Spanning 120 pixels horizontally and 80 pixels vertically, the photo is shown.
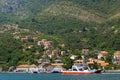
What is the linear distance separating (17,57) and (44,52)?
1966 centimetres

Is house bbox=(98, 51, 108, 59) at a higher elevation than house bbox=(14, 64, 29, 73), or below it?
higher

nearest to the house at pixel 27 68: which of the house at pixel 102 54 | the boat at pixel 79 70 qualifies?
the boat at pixel 79 70

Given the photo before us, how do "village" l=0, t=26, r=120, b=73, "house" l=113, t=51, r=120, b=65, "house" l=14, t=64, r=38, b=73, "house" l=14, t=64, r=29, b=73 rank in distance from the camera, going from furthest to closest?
1. "house" l=113, t=51, r=120, b=65
2. "house" l=14, t=64, r=29, b=73
3. "house" l=14, t=64, r=38, b=73
4. "village" l=0, t=26, r=120, b=73

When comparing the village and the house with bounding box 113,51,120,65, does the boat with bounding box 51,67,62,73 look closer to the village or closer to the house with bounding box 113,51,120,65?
the village

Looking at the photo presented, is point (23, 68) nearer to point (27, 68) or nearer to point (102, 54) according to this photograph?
point (27, 68)

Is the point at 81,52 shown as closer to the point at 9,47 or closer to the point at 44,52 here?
the point at 44,52

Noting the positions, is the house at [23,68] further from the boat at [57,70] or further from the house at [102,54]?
the house at [102,54]

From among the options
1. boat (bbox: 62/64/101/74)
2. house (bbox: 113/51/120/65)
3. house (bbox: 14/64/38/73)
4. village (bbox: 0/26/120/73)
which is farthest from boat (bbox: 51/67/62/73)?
house (bbox: 113/51/120/65)

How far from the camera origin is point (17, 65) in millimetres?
172000

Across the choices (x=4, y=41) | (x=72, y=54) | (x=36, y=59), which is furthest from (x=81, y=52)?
(x=4, y=41)

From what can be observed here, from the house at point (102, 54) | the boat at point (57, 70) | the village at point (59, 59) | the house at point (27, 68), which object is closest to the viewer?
the boat at point (57, 70)

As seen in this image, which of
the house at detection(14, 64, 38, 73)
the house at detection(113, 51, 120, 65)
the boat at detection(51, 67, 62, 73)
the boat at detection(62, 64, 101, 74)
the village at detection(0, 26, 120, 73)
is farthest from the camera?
the house at detection(113, 51, 120, 65)

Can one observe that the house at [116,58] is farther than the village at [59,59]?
Yes

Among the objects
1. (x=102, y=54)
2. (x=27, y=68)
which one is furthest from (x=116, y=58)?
(x=27, y=68)
